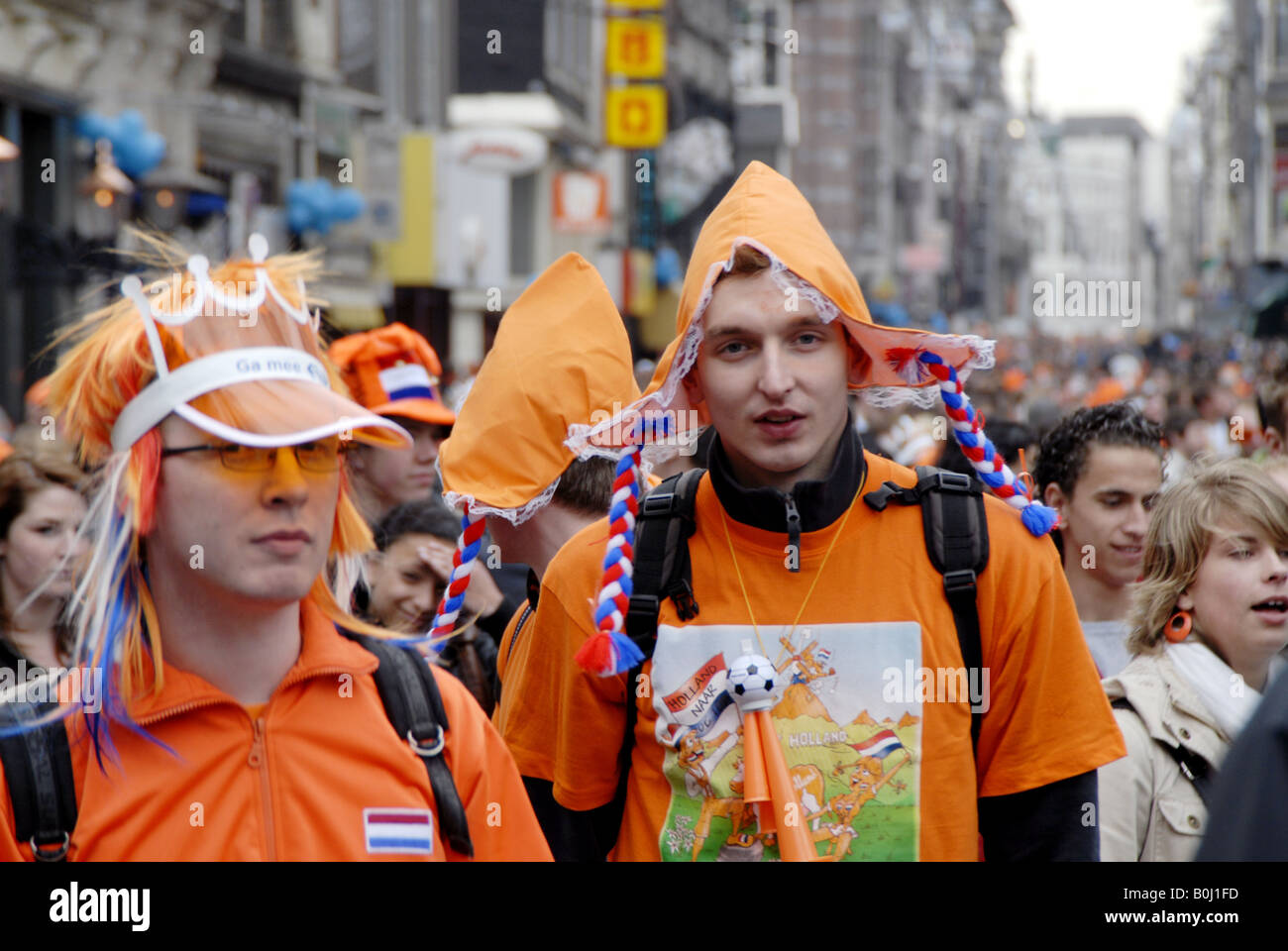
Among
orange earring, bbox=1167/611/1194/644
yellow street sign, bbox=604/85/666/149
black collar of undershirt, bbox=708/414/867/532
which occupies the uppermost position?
yellow street sign, bbox=604/85/666/149

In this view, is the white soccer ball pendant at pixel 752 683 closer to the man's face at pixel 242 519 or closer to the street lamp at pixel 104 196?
the man's face at pixel 242 519

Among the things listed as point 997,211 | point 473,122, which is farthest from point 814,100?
point 997,211

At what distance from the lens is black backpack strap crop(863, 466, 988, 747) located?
2.77m

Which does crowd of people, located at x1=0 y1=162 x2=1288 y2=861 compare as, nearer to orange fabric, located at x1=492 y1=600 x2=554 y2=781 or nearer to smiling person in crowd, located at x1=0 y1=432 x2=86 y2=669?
orange fabric, located at x1=492 y1=600 x2=554 y2=781

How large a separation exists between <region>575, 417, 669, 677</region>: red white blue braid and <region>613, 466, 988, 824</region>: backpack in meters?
0.03

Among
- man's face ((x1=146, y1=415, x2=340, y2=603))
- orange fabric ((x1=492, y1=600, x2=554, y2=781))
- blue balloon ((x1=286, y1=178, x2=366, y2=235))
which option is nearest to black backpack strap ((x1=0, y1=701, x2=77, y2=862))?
man's face ((x1=146, y1=415, x2=340, y2=603))

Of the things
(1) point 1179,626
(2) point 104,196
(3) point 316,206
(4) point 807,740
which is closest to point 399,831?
(4) point 807,740

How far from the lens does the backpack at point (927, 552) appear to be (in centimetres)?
277

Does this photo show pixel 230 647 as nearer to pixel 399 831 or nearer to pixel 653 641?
pixel 399 831

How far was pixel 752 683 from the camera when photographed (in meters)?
2.72

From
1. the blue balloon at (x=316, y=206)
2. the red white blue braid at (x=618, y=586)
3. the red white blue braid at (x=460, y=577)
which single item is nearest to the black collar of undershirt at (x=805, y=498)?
the red white blue braid at (x=618, y=586)

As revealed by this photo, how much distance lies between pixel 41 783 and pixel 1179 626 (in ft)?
8.38

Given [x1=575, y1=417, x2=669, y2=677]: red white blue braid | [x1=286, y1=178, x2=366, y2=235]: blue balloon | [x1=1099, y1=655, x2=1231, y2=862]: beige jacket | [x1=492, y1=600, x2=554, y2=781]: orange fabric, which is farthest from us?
[x1=286, y1=178, x2=366, y2=235]: blue balloon

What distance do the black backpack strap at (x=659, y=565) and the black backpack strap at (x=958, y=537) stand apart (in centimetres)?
35
